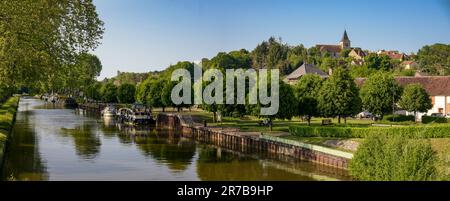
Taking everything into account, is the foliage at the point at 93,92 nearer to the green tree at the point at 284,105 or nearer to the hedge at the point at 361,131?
the green tree at the point at 284,105

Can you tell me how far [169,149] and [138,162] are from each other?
9.32m

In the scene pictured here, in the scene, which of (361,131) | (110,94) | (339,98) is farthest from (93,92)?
(361,131)

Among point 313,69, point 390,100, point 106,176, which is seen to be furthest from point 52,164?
point 313,69

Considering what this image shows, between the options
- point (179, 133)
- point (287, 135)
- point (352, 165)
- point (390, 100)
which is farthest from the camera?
point (179, 133)

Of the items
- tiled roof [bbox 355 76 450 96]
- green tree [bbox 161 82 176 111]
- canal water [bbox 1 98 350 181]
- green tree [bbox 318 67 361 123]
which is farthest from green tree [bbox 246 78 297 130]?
green tree [bbox 161 82 176 111]

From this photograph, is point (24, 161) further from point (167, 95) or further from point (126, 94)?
point (126, 94)

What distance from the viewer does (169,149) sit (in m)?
52.9

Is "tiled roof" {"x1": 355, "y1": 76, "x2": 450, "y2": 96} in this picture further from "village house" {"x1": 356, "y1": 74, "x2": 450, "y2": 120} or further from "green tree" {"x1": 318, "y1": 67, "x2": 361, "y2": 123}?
"green tree" {"x1": 318, "y1": 67, "x2": 361, "y2": 123}

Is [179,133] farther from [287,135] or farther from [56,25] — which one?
[56,25]

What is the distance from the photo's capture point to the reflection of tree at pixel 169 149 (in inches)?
1735

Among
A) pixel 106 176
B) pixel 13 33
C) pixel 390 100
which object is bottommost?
pixel 106 176

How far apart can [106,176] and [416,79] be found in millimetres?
66188

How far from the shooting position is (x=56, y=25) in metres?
38.2

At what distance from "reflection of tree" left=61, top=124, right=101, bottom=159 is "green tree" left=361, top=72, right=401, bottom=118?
102ft
